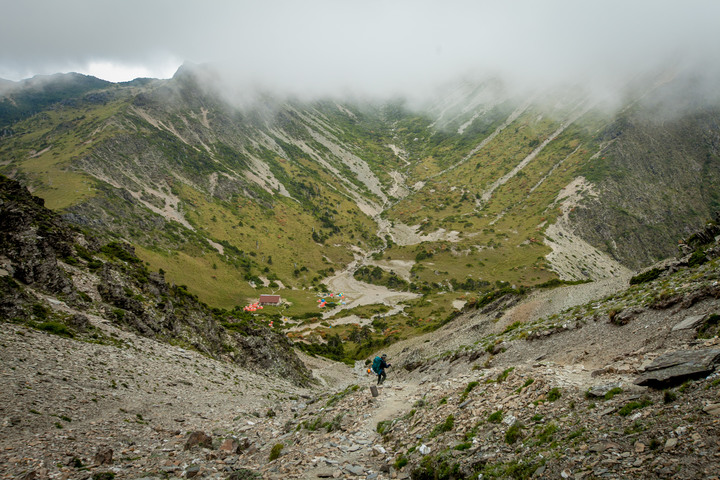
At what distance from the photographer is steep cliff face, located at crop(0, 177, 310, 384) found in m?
24.7

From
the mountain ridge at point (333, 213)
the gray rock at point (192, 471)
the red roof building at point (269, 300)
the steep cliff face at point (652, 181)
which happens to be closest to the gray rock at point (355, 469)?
the gray rock at point (192, 471)

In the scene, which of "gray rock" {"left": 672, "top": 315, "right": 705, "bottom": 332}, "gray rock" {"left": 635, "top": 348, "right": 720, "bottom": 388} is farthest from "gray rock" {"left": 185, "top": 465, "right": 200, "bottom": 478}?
"gray rock" {"left": 672, "top": 315, "right": 705, "bottom": 332}

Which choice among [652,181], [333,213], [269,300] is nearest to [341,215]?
[333,213]

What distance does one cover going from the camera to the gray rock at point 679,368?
8.75 m

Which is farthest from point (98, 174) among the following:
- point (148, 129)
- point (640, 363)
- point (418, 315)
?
point (640, 363)

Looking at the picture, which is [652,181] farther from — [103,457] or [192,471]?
[103,457]

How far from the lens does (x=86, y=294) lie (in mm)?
29062

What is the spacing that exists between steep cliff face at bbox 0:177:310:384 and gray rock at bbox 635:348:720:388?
31071 mm

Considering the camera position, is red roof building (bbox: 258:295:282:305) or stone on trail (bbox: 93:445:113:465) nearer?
stone on trail (bbox: 93:445:113:465)

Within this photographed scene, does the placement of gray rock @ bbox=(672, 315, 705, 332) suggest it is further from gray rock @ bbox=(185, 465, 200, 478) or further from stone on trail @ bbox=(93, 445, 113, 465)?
stone on trail @ bbox=(93, 445, 113, 465)

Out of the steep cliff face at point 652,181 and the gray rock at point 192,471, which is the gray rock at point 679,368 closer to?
the gray rock at point 192,471

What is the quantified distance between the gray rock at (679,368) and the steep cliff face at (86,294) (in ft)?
102

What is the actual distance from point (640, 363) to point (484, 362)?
12.6m

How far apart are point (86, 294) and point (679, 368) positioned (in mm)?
37124
